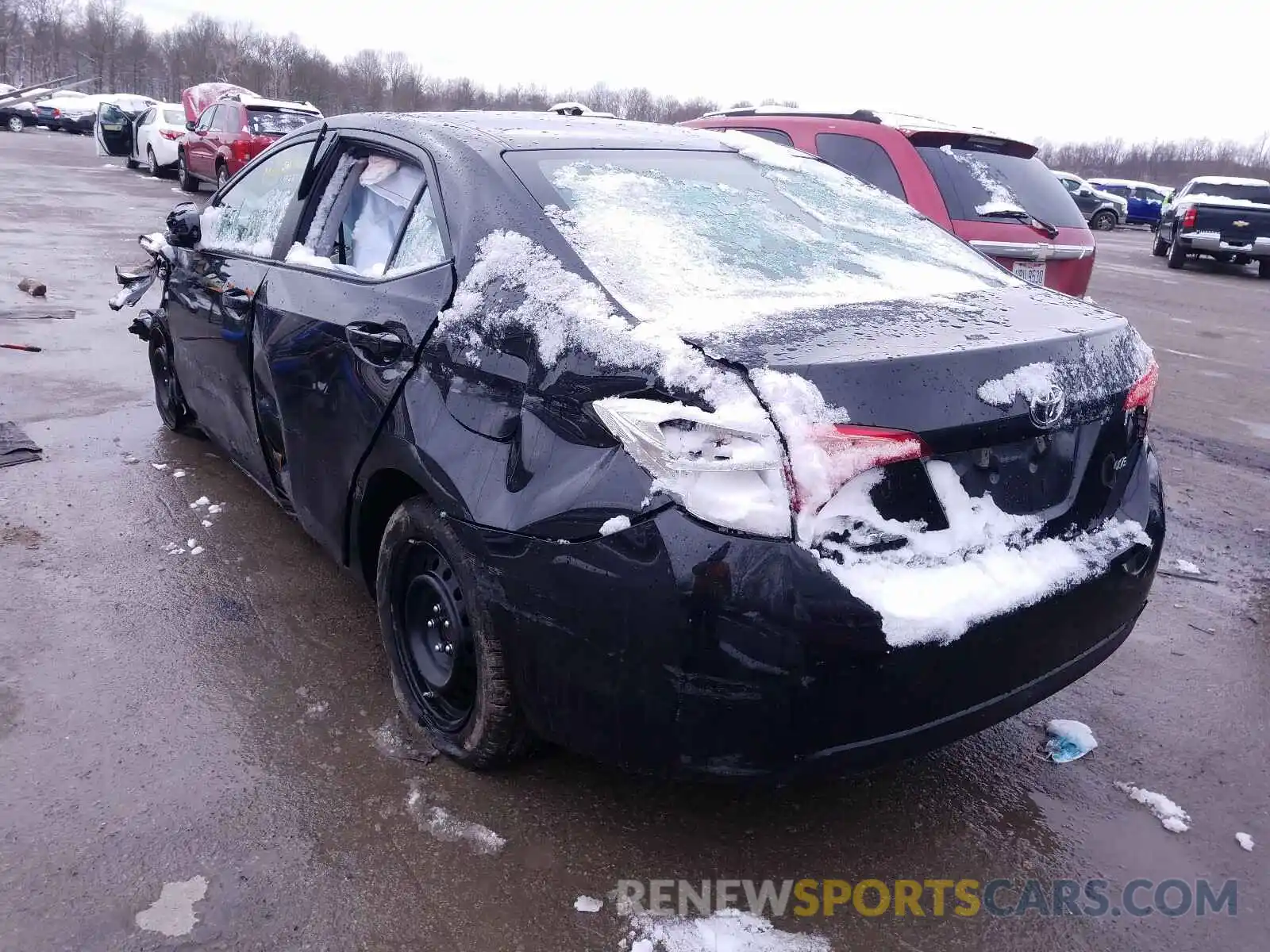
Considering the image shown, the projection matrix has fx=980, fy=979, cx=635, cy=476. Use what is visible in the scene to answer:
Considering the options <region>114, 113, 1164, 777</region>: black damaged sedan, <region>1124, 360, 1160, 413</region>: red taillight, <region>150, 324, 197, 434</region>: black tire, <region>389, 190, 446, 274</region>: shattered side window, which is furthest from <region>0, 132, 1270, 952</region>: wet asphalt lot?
<region>389, 190, 446, 274</region>: shattered side window

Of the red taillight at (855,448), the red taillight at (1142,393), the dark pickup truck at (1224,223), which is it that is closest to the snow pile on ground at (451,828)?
the red taillight at (855,448)

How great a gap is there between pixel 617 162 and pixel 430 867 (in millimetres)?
2053

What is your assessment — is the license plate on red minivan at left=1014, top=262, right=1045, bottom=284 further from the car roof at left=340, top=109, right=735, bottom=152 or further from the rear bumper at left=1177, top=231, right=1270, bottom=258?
the rear bumper at left=1177, top=231, right=1270, bottom=258

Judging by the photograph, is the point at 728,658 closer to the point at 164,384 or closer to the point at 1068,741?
the point at 1068,741

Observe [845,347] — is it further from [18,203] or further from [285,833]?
[18,203]

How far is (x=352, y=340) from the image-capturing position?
2.88 m

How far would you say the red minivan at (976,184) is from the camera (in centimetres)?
571

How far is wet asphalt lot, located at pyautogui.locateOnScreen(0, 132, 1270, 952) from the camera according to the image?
227 centimetres

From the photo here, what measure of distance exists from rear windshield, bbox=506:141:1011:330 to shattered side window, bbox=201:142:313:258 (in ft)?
4.47

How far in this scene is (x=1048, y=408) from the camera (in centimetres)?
225

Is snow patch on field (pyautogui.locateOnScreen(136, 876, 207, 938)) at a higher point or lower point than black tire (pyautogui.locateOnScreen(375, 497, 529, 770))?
lower

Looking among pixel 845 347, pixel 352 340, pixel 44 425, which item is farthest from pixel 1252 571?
pixel 44 425

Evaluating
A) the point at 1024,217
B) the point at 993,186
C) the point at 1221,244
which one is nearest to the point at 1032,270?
the point at 1024,217

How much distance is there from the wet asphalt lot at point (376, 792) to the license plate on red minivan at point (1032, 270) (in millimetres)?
2097
